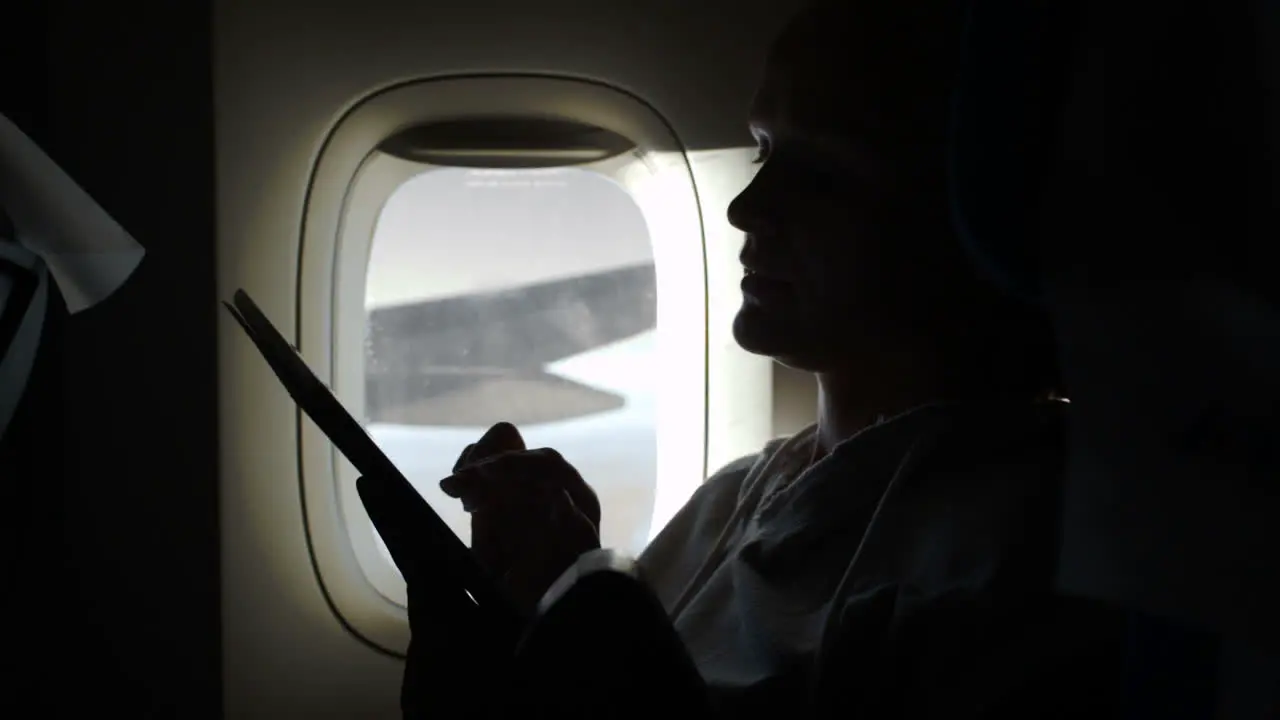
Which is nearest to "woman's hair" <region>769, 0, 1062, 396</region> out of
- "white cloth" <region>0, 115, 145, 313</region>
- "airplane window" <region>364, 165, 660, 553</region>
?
"airplane window" <region>364, 165, 660, 553</region>

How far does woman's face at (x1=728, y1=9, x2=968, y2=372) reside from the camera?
729 millimetres

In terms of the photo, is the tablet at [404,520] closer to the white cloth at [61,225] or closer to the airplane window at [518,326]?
the white cloth at [61,225]

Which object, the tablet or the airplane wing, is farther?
the airplane wing

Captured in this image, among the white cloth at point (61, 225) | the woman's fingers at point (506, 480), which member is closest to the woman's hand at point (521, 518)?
the woman's fingers at point (506, 480)

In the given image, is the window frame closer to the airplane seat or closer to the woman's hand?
the woman's hand

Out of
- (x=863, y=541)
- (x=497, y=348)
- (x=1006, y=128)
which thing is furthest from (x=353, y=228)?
(x=1006, y=128)

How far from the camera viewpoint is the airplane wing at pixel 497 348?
126 centimetres

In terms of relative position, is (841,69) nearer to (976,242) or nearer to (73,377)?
(976,242)

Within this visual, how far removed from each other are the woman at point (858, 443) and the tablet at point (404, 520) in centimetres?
4

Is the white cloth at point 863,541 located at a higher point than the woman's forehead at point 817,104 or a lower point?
lower

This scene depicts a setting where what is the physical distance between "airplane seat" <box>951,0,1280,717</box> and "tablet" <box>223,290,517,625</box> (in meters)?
0.30

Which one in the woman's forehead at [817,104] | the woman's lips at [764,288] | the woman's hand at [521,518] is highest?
the woman's forehead at [817,104]

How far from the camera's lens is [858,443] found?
0.72 meters

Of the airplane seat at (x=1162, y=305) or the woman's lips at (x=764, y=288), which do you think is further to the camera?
the woman's lips at (x=764, y=288)
